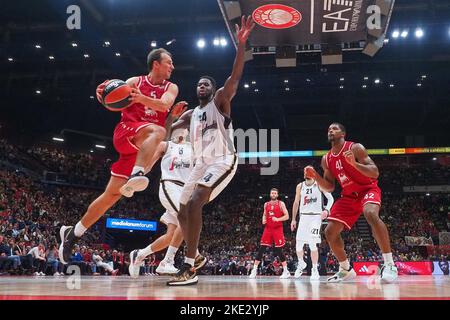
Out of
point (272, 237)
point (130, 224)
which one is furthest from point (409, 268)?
point (130, 224)

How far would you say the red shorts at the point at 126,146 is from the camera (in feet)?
14.2

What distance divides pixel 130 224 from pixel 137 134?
21.5m

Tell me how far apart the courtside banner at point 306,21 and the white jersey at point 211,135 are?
2.48 m

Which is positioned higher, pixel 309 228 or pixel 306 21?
pixel 306 21

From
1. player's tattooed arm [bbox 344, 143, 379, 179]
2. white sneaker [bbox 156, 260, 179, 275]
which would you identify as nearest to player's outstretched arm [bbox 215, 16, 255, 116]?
player's tattooed arm [bbox 344, 143, 379, 179]

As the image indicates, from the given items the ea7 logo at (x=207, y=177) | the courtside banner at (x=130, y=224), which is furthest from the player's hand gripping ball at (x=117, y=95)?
the courtside banner at (x=130, y=224)

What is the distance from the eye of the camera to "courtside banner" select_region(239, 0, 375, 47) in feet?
20.4

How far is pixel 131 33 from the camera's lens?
17469 millimetres

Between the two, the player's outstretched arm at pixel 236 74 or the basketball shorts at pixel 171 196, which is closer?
the player's outstretched arm at pixel 236 74

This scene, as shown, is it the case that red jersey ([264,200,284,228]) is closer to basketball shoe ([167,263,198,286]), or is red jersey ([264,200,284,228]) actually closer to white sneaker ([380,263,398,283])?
white sneaker ([380,263,398,283])

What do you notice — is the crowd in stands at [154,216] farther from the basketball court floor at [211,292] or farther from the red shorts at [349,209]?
the basketball court floor at [211,292]

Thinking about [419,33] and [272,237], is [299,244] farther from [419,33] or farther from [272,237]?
[419,33]

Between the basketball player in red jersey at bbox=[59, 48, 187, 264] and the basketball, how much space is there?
6cm

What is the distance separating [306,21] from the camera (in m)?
6.61
